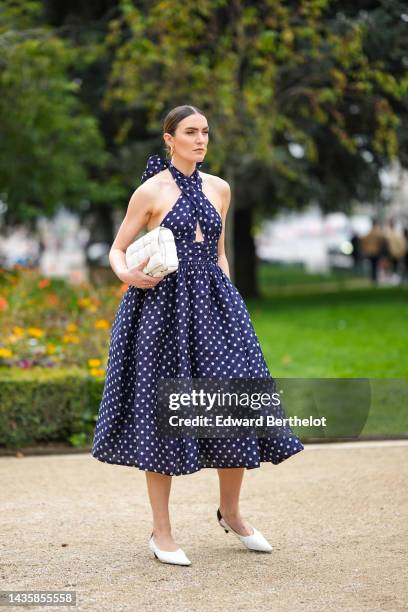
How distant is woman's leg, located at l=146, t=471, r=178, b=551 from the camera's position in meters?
4.62

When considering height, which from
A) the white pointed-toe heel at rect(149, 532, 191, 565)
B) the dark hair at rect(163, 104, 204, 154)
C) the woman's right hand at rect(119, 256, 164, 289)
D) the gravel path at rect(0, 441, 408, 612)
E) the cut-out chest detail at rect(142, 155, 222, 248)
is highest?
the dark hair at rect(163, 104, 204, 154)

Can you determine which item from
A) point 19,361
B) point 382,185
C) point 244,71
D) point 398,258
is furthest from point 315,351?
point 398,258

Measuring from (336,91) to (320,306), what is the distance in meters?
4.36

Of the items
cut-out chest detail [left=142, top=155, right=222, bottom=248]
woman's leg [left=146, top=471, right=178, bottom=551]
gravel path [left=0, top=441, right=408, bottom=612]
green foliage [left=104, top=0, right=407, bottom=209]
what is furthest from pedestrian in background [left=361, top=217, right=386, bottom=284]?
woman's leg [left=146, top=471, right=178, bottom=551]

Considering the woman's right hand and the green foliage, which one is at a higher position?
the green foliage

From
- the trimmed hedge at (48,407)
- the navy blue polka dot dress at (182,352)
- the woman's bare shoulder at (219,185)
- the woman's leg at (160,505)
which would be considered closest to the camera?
the navy blue polka dot dress at (182,352)

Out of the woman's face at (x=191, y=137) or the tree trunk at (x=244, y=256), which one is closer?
the woman's face at (x=191, y=137)

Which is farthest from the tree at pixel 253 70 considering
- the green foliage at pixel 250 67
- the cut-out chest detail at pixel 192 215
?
the cut-out chest detail at pixel 192 215

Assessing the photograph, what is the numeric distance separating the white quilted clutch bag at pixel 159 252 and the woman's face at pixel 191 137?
0.38m

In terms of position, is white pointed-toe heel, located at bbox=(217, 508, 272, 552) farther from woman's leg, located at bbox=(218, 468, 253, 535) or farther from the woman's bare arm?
the woman's bare arm

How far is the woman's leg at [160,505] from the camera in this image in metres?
4.62

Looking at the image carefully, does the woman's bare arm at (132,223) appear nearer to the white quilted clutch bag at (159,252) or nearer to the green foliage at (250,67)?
the white quilted clutch bag at (159,252)

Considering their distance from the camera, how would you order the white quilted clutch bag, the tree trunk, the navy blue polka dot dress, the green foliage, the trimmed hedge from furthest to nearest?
the tree trunk
the green foliage
the trimmed hedge
the navy blue polka dot dress
the white quilted clutch bag

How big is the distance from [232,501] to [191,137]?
1.53 meters
